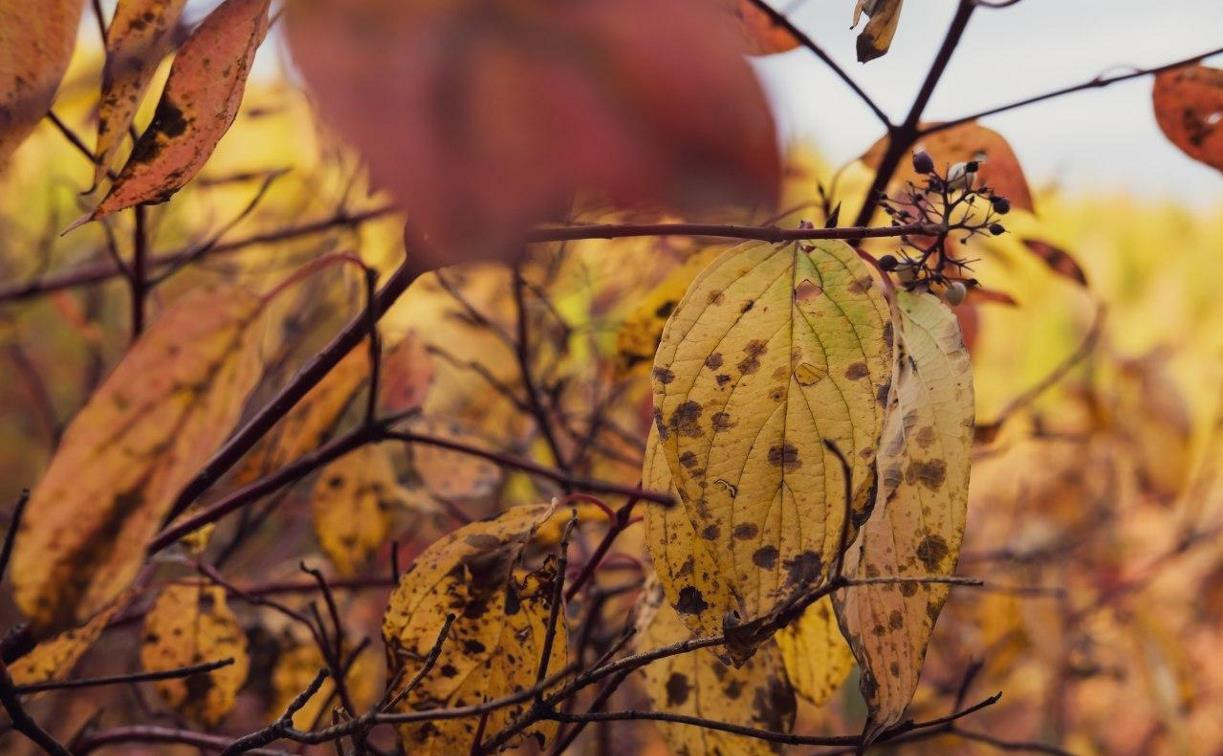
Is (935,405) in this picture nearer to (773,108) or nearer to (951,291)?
(951,291)

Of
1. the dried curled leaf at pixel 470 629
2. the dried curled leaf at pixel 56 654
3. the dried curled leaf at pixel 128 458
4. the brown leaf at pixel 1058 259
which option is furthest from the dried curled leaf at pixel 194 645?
the brown leaf at pixel 1058 259

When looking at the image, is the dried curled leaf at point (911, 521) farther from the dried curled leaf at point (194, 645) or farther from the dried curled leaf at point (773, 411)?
the dried curled leaf at point (194, 645)

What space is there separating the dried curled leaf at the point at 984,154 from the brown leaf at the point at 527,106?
0.37m

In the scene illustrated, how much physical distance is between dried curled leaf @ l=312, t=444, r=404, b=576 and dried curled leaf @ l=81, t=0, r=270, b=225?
15.0 inches

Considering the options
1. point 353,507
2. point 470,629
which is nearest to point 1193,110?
point 470,629

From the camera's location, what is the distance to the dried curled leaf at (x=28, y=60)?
0.35 metres

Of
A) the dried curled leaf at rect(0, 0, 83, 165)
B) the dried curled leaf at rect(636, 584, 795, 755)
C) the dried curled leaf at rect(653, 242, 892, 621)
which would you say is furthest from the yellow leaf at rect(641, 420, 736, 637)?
the dried curled leaf at rect(0, 0, 83, 165)

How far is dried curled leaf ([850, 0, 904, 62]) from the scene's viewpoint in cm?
39

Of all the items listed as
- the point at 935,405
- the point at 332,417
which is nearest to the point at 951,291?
the point at 935,405

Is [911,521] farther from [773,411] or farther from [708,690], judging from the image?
[708,690]

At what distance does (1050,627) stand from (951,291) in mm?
1001

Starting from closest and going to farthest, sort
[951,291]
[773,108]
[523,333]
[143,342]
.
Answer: [773,108] → [143,342] → [951,291] → [523,333]

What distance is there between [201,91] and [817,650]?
382 millimetres

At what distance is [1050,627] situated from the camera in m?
1.31
